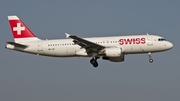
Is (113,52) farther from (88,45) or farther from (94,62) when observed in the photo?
(94,62)

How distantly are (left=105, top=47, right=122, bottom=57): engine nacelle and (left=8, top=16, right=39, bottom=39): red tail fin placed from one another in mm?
12318

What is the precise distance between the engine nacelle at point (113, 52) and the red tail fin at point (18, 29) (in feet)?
40.4

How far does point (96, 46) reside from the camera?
5919 cm

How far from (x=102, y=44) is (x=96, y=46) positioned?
144 cm

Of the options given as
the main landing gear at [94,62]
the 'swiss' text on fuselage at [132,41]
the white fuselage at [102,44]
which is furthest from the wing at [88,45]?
the 'swiss' text on fuselage at [132,41]

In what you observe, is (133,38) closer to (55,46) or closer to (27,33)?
(55,46)

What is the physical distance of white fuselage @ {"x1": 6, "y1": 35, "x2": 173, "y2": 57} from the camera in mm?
59062

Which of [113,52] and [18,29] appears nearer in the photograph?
[113,52]

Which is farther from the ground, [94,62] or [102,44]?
[102,44]

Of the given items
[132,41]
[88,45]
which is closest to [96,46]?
[88,45]

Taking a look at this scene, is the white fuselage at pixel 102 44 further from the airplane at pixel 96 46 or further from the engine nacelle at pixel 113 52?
the engine nacelle at pixel 113 52

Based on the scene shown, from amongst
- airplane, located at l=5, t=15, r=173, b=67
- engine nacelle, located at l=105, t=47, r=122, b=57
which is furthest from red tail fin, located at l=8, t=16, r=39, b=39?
engine nacelle, located at l=105, t=47, r=122, b=57

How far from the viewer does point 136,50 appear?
59.0 metres

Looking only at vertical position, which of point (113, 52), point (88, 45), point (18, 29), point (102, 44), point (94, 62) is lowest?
point (94, 62)
